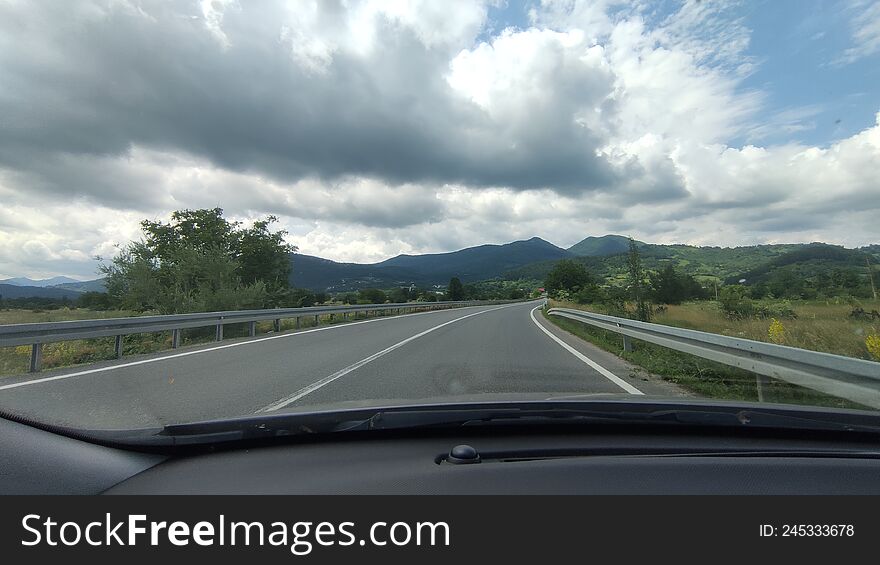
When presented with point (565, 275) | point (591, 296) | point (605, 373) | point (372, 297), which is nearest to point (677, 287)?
point (591, 296)

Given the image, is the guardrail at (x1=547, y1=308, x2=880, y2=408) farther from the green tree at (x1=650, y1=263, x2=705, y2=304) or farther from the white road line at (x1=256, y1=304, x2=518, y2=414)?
the green tree at (x1=650, y1=263, x2=705, y2=304)

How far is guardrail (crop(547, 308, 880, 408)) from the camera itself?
4039mm

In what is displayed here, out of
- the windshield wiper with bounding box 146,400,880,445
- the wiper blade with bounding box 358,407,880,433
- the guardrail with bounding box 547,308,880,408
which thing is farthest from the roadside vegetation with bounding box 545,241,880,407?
the wiper blade with bounding box 358,407,880,433

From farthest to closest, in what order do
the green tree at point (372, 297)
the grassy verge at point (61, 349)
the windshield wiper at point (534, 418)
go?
the green tree at point (372, 297) → the grassy verge at point (61, 349) → the windshield wiper at point (534, 418)

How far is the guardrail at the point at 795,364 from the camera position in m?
4.04

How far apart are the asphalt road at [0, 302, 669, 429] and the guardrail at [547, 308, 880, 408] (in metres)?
0.98

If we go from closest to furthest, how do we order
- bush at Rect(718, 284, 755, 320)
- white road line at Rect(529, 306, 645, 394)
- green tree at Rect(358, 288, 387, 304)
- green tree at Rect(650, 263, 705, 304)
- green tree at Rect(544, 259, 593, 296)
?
white road line at Rect(529, 306, 645, 394), bush at Rect(718, 284, 755, 320), green tree at Rect(650, 263, 705, 304), green tree at Rect(358, 288, 387, 304), green tree at Rect(544, 259, 593, 296)

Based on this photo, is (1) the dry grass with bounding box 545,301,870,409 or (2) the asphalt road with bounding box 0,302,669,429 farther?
(1) the dry grass with bounding box 545,301,870,409

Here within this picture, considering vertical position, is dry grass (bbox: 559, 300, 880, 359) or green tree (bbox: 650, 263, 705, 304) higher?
green tree (bbox: 650, 263, 705, 304)

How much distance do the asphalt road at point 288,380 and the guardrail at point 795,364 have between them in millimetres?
982

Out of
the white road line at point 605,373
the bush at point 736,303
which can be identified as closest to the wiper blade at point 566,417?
the white road line at point 605,373

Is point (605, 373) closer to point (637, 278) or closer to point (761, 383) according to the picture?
point (761, 383)

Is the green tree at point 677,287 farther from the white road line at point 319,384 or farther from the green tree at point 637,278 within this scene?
the white road line at point 319,384
